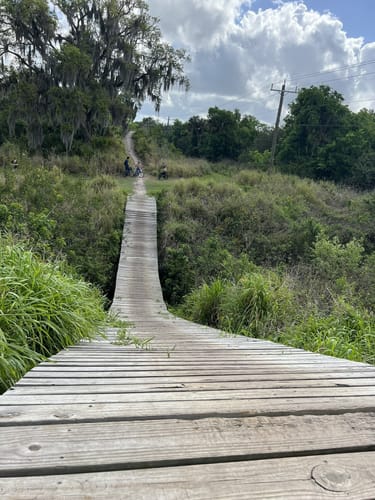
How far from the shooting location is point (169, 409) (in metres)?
1.31

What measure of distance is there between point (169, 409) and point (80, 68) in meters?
21.1

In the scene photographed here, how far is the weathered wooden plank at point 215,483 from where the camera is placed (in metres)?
0.83

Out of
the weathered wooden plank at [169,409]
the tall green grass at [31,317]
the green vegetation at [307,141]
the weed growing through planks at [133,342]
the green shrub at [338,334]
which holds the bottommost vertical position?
the green shrub at [338,334]

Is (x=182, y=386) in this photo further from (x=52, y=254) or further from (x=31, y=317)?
(x=52, y=254)

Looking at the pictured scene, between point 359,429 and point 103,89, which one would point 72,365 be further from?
point 103,89

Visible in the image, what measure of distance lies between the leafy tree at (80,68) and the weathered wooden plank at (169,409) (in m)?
20.3

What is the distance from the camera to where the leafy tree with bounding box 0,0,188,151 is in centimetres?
1864

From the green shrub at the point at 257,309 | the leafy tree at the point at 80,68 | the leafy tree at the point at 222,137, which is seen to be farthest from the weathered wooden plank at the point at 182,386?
the leafy tree at the point at 222,137

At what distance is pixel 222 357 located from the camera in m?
2.77

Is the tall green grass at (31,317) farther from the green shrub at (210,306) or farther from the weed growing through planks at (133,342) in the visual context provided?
the green shrub at (210,306)

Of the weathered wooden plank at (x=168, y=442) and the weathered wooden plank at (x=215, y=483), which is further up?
the weathered wooden plank at (x=215, y=483)

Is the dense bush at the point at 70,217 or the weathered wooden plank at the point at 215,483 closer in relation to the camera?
the weathered wooden plank at the point at 215,483

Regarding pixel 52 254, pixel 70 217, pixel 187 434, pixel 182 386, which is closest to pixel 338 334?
pixel 182 386

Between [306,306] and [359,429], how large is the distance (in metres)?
5.02
